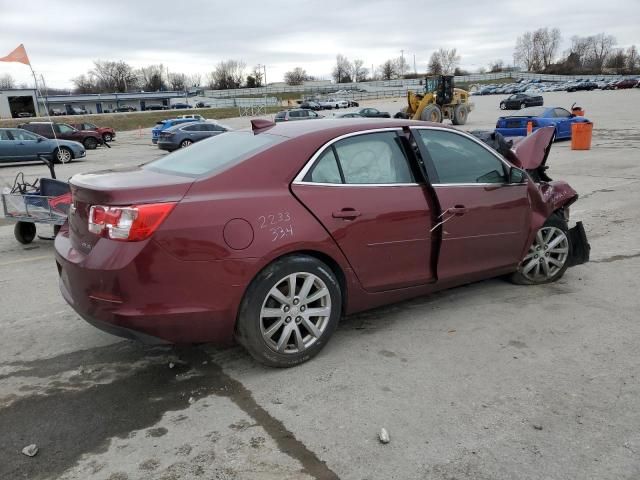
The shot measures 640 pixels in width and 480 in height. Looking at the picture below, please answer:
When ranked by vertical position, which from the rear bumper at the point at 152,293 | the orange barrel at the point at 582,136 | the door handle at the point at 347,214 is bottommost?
the orange barrel at the point at 582,136

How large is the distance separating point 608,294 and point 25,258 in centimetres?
658

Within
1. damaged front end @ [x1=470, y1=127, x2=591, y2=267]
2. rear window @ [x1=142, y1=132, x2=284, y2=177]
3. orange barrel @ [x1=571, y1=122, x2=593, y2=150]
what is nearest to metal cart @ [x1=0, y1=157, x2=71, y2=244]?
rear window @ [x1=142, y1=132, x2=284, y2=177]

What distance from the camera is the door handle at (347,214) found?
3554 mm

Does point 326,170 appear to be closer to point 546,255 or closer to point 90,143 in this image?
point 546,255

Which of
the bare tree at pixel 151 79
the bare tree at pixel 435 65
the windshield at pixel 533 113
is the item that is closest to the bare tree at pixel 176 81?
the bare tree at pixel 151 79

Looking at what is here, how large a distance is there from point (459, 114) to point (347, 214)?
30142mm

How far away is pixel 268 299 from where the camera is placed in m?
3.39

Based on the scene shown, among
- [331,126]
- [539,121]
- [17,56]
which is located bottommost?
[539,121]

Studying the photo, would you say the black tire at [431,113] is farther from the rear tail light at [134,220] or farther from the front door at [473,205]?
the rear tail light at [134,220]

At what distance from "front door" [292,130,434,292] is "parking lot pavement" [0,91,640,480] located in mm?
545

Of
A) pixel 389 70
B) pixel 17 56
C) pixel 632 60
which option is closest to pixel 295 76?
pixel 389 70

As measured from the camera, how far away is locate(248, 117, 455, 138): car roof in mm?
3783

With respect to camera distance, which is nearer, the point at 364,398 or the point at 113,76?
the point at 364,398

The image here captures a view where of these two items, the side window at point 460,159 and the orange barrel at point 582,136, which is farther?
the orange barrel at point 582,136
